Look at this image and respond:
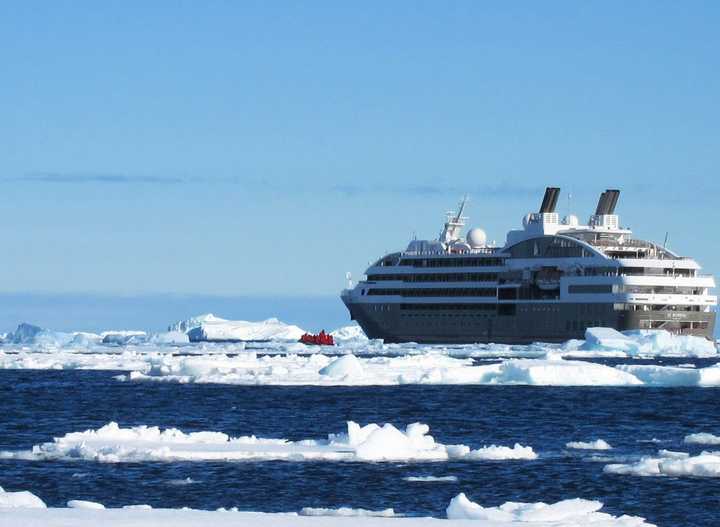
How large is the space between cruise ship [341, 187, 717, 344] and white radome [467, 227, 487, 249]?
0.25ft

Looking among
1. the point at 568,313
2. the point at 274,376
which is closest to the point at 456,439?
the point at 274,376

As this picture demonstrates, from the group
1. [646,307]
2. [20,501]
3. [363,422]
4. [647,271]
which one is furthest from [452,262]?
[20,501]

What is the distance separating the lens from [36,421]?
37.9 metres

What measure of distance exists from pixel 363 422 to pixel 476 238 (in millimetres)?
74399

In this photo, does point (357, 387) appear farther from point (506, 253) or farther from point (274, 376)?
point (506, 253)

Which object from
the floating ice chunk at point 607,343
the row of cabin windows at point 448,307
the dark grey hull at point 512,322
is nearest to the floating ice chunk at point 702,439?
the floating ice chunk at point 607,343

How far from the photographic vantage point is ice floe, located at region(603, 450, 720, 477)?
2620 cm

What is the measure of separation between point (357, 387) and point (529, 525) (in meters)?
35.1

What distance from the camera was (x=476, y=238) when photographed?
371 feet

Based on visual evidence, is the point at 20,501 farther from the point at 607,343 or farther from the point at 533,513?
the point at 607,343

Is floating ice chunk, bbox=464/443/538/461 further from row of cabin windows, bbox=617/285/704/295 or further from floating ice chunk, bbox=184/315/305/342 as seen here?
floating ice chunk, bbox=184/315/305/342

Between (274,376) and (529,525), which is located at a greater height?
(274,376)

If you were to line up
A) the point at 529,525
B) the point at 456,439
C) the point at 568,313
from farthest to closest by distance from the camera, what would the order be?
the point at 568,313 → the point at 456,439 → the point at 529,525

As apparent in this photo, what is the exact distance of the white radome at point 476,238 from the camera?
11288 cm
